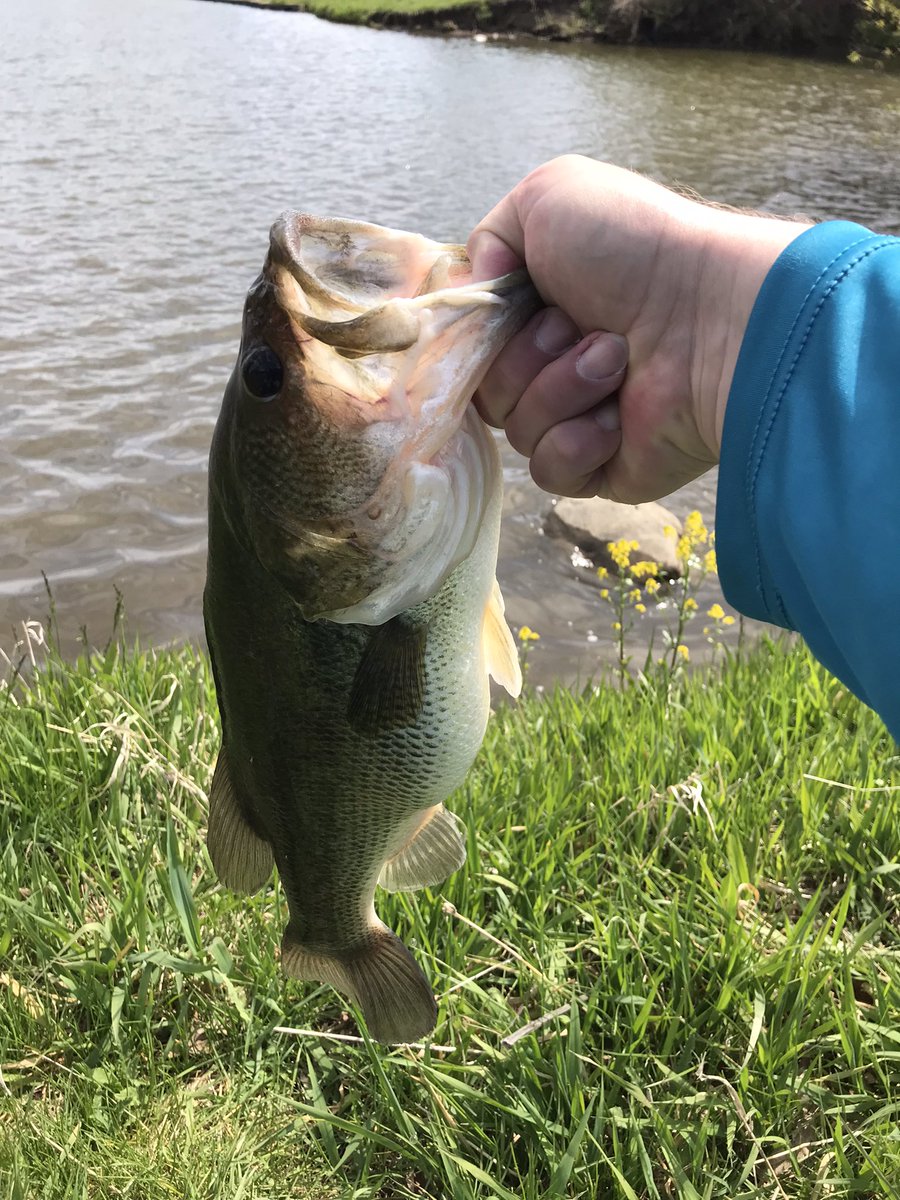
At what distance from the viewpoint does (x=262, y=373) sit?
165cm

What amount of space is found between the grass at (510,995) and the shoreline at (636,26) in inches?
1533

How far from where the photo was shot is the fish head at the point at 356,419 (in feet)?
5.26

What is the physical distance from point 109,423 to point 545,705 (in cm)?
604

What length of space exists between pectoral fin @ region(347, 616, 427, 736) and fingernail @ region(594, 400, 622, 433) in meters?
0.70

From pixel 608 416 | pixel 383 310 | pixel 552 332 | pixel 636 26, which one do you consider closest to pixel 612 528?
pixel 608 416

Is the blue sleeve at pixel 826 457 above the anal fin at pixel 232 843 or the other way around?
above

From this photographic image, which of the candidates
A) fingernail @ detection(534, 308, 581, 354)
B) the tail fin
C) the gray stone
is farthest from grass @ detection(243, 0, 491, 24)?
the tail fin

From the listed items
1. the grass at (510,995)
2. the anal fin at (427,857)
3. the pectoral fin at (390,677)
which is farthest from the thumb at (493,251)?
the grass at (510,995)

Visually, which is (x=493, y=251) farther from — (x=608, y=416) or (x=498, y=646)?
(x=498, y=646)

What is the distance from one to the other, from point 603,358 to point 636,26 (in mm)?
44618

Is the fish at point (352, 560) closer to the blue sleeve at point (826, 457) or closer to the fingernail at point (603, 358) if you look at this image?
the fingernail at point (603, 358)

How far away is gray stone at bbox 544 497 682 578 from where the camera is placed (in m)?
7.04

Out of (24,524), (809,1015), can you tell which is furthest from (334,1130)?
(24,524)

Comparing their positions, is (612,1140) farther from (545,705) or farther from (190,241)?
(190,241)
